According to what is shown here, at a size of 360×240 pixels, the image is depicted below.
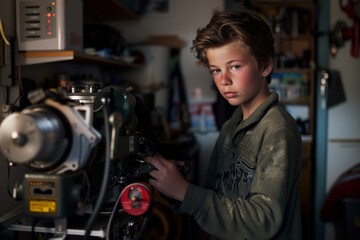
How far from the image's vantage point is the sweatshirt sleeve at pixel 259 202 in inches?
35.4

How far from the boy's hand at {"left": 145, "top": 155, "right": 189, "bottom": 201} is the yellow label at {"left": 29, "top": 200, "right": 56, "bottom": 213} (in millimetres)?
261

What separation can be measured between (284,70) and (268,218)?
7.68ft

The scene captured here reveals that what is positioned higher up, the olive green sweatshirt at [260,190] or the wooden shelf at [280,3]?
the wooden shelf at [280,3]

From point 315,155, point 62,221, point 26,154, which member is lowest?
point 315,155

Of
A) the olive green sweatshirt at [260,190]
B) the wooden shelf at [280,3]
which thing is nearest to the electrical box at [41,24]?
the olive green sweatshirt at [260,190]

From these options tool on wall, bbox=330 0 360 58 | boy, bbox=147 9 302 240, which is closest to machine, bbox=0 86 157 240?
boy, bbox=147 9 302 240

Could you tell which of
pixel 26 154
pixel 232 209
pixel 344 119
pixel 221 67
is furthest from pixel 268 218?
pixel 344 119

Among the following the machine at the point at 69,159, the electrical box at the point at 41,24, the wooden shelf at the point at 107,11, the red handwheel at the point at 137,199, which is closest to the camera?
the machine at the point at 69,159

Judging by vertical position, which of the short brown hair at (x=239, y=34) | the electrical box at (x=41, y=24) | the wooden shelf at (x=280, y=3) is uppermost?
the wooden shelf at (x=280, y=3)

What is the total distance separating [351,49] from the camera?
312cm

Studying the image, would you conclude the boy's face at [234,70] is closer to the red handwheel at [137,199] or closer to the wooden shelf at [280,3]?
the red handwheel at [137,199]

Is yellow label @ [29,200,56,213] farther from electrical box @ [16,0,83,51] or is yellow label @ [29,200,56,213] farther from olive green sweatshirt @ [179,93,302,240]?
electrical box @ [16,0,83,51]

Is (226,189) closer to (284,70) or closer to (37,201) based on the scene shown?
(37,201)

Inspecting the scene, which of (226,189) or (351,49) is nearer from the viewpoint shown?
(226,189)
